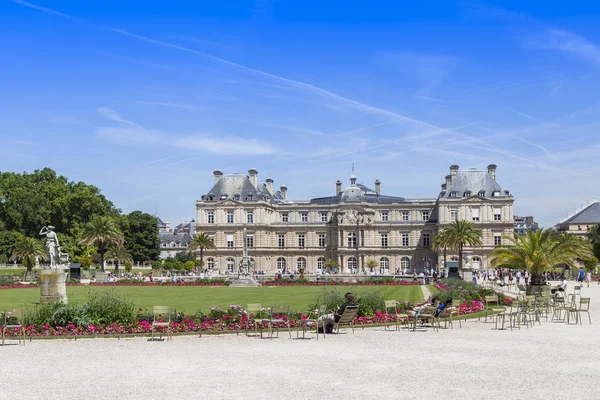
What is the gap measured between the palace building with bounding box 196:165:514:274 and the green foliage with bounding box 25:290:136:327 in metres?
68.0

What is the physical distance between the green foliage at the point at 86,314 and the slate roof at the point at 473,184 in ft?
236

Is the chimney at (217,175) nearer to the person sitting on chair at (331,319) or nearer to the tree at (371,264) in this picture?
the tree at (371,264)

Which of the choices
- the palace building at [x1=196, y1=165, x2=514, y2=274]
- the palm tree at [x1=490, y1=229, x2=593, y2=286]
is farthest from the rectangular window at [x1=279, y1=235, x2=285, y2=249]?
the palm tree at [x1=490, y1=229, x2=593, y2=286]

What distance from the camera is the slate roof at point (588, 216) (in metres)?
112

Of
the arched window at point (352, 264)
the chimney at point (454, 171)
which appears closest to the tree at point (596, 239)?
the chimney at point (454, 171)

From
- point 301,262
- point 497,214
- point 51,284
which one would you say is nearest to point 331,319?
point 51,284

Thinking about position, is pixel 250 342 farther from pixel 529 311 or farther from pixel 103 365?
pixel 529 311

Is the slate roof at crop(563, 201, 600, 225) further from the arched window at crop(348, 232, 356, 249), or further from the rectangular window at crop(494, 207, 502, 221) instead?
the arched window at crop(348, 232, 356, 249)

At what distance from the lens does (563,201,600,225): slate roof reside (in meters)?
112

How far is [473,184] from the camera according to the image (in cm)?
8844

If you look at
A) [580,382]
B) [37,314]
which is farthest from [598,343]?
[37,314]

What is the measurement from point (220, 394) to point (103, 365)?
4.07 m

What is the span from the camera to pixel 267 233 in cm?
9306

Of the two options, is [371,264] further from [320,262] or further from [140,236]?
[140,236]
